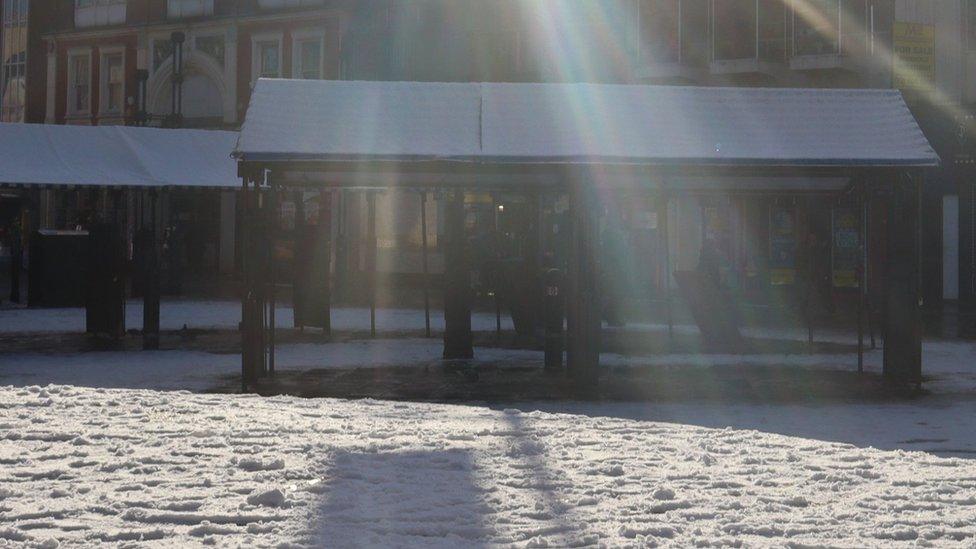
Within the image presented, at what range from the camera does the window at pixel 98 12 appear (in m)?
54.3

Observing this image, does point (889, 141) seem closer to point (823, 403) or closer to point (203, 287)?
point (823, 403)

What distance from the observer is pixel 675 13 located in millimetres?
39656

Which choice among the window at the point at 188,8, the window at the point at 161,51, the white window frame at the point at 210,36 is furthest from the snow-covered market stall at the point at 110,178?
the window at the point at 161,51

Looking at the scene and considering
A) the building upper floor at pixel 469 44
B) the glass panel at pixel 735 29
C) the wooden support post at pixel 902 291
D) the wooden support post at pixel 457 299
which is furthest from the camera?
the glass panel at pixel 735 29

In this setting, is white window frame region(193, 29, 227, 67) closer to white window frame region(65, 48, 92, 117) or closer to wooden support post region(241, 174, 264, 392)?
white window frame region(65, 48, 92, 117)

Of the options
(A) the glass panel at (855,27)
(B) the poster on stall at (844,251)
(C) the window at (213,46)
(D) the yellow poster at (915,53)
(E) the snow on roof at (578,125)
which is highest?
(C) the window at (213,46)

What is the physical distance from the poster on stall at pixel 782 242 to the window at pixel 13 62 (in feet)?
103

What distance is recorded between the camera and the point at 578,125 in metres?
14.4

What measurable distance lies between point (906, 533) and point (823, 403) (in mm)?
6255

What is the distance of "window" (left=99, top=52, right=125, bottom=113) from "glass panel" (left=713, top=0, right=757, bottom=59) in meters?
24.7

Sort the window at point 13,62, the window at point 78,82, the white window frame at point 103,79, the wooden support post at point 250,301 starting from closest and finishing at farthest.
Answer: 1. the wooden support post at point 250,301
2. the white window frame at point 103,79
3. the window at point 78,82
4. the window at point 13,62

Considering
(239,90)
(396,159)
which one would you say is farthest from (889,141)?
(239,90)

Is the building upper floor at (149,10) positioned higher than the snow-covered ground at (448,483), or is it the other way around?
the building upper floor at (149,10)

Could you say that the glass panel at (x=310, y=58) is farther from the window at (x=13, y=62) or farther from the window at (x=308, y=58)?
the window at (x=13, y=62)
